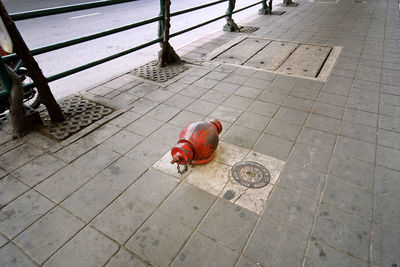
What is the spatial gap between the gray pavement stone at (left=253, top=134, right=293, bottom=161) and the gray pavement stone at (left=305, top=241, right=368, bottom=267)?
3.45ft

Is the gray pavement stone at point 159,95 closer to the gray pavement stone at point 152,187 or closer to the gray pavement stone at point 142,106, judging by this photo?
the gray pavement stone at point 142,106

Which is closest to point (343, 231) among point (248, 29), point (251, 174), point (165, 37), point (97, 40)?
point (251, 174)

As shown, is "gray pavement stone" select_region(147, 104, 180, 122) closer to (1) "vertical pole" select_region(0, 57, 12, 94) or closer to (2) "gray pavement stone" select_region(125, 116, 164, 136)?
(2) "gray pavement stone" select_region(125, 116, 164, 136)

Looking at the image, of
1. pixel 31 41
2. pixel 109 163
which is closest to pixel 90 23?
pixel 31 41

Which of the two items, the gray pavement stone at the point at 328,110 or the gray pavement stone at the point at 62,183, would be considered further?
the gray pavement stone at the point at 328,110

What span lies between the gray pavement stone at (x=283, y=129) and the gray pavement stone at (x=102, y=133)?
205 centimetres

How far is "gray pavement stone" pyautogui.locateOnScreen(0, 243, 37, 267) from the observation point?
1.88 metres

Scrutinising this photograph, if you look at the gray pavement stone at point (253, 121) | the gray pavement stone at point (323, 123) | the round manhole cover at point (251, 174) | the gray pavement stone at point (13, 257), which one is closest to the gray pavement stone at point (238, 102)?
the gray pavement stone at point (253, 121)

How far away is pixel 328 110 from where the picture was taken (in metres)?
3.60

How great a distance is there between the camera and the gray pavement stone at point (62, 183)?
241 centimetres

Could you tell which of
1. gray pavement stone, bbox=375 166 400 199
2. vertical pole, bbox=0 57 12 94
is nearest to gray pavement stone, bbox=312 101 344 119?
gray pavement stone, bbox=375 166 400 199

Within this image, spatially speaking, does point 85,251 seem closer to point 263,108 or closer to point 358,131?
point 263,108

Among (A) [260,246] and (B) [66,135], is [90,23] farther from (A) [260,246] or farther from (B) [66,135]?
(A) [260,246]

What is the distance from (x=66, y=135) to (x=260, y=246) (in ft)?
8.74
